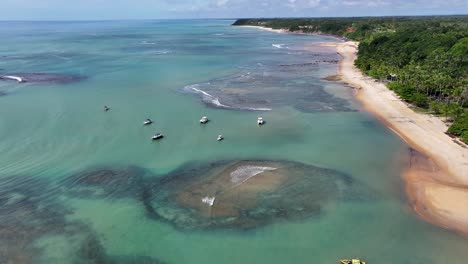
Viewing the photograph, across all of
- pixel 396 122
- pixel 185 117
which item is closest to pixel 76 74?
pixel 185 117

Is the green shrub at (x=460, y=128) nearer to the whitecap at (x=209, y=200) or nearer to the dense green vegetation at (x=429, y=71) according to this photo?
the dense green vegetation at (x=429, y=71)

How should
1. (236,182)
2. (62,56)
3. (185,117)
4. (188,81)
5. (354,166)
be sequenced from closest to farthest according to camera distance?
(236,182) → (354,166) → (185,117) → (188,81) → (62,56)

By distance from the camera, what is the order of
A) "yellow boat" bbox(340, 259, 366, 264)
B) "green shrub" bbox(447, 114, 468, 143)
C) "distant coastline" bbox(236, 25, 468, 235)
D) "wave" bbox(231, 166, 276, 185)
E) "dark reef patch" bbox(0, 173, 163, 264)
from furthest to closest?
"green shrub" bbox(447, 114, 468, 143)
"wave" bbox(231, 166, 276, 185)
"distant coastline" bbox(236, 25, 468, 235)
"dark reef patch" bbox(0, 173, 163, 264)
"yellow boat" bbox(340, 259, 366, 264)

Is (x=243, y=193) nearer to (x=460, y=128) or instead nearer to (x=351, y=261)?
(x=351, y=261)

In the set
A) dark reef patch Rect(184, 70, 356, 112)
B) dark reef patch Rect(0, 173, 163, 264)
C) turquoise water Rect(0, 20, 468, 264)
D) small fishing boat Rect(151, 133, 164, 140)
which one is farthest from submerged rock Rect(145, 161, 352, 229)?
dark reef patch Rect(184, 70, 356, 112)

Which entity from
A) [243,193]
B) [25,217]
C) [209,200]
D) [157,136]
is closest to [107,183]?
[25,217]

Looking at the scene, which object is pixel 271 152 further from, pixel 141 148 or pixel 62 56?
pixel 62 56

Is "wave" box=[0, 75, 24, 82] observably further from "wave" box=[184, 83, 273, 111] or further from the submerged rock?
the submerged rock
